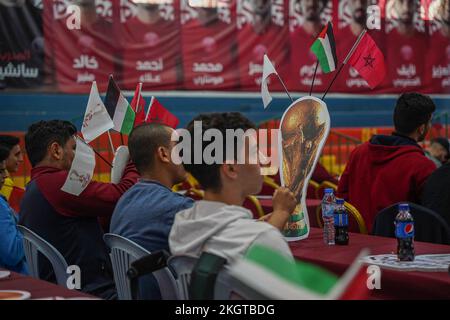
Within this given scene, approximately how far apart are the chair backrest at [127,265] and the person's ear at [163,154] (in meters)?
0.40

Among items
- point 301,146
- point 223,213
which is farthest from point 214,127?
point 301,146

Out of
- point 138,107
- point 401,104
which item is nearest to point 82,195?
point 138,107

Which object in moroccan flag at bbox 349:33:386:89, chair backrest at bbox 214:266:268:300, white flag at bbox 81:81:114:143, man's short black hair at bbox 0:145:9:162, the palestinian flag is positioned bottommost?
chair backrest at bbox 214:266:268:300

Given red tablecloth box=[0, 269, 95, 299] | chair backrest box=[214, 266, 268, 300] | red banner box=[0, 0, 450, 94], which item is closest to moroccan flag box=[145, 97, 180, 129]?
red tablecloth box=[0, 269, 95, 299]

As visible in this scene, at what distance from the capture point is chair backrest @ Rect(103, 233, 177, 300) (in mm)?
2049

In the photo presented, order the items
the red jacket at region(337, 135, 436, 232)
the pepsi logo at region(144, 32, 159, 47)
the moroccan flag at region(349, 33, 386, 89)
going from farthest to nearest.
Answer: the pepsi logo at region(144, 32, 159, 47), the red jacket at region(337, 135, 436, 232), the moroccan flag at region(349, 33, 386, 89)

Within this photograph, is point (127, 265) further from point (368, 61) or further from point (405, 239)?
point (368, 61)

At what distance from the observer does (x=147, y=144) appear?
2590 millimetres

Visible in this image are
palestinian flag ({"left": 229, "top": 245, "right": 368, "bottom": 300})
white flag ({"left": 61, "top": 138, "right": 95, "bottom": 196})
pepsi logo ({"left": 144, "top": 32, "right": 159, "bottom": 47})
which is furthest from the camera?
pepsi logo ({"left": 144, "top": 32, "right": 159, "bottom": 47})

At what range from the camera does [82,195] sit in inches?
109

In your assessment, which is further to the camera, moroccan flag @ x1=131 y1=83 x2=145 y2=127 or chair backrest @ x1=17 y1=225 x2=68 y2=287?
moroccan flag @ x1=131 y1=83 x2=145 y2=127

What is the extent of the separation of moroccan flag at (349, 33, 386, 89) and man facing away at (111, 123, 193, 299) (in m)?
1.06

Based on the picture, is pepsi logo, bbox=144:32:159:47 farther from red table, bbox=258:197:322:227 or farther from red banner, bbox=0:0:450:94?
red table, bbox=258:197:322:227

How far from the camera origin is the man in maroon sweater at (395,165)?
11.1 feet
